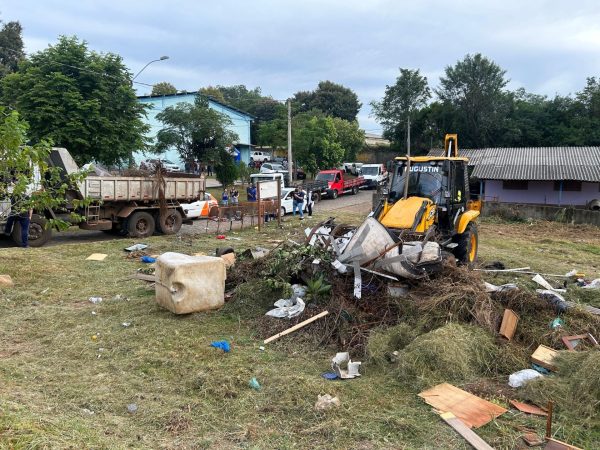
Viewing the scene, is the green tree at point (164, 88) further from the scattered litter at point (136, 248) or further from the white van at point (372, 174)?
the scattered litter at point (136, 248)

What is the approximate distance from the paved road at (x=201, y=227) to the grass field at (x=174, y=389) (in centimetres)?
609

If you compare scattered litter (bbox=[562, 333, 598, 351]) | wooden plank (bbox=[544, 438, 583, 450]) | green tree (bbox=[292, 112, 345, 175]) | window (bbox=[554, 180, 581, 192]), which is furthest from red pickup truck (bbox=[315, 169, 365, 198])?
wooden plank (bbox=[544, 438, 583, 450])

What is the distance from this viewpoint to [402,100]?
50438mm

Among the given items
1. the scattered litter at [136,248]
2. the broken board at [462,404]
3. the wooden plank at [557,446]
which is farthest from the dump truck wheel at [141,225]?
the wooden plank at [557,446]

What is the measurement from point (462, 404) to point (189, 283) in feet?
13.4

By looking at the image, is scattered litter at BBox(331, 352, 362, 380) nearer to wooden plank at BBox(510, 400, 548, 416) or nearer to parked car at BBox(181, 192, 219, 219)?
wooden plank at BBox(510, 400, 548, 416)

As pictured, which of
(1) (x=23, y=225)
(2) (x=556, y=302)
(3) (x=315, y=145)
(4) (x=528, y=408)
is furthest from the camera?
(3) (x=315, y=145)

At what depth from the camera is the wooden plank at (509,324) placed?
19.5 ft

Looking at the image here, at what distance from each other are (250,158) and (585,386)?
44.7 metres

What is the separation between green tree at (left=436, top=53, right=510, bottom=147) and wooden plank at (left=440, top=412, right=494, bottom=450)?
136 feet

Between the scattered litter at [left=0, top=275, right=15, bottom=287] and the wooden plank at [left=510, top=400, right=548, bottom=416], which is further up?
the scattered litter at [left=0, top=275, right=15, bottom=287]

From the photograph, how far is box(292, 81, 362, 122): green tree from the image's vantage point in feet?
205

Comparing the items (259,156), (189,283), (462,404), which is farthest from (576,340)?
(259,156)

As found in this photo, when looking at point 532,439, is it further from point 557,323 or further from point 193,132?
point 193,132
